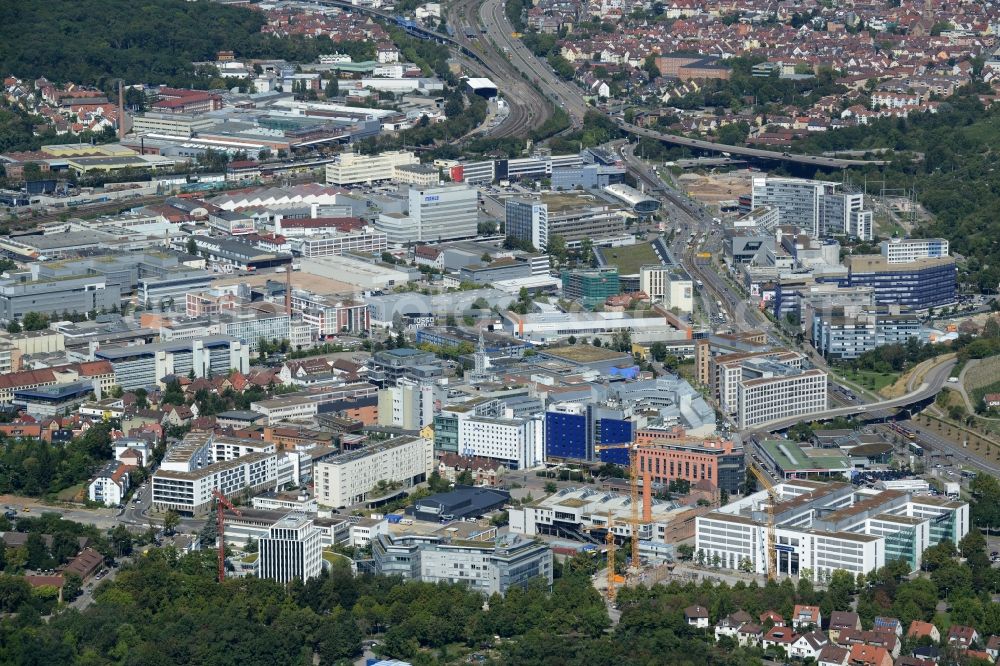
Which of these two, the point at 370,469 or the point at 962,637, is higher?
the point at 370,469

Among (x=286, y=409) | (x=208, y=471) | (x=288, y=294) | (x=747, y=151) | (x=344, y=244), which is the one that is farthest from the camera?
(x=747, y=151)

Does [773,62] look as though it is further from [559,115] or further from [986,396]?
[986,396]

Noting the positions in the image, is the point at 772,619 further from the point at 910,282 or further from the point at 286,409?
the point at 910,282

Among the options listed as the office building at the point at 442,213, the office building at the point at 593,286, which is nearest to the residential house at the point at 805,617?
the office building at the point at 593,286

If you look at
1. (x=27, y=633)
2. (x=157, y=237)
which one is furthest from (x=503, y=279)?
(x=27, y=633)

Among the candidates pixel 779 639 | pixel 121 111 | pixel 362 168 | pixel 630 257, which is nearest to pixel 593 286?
pixel 630 257

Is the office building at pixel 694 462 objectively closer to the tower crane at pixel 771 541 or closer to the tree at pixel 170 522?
the tower crane at pixel 771 541

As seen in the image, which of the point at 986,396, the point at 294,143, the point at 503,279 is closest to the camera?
the point at 986,396
